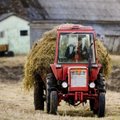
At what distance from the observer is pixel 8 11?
5753 cm

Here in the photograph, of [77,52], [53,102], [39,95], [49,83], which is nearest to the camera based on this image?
[53,102]

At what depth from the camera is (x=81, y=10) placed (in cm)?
6150

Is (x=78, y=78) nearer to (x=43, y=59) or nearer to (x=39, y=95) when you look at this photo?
(x=43, y=59)

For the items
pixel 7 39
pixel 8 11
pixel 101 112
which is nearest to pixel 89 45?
pixel 101 112

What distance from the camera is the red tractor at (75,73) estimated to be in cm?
1709

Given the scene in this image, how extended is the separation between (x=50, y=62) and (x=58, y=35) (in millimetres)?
794

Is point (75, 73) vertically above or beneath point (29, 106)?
above

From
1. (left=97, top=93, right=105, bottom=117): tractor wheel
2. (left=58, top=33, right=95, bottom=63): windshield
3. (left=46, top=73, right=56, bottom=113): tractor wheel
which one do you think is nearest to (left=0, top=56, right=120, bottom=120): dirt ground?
(left=97, top=93, right=105, bottom=117): tractor wheel

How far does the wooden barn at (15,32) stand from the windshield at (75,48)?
35.7 metres

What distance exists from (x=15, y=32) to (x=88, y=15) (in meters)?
9.41

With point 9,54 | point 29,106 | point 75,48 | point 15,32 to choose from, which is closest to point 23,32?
point 15,32

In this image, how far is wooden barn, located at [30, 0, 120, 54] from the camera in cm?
5931

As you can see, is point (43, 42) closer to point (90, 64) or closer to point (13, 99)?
point (90, 64)

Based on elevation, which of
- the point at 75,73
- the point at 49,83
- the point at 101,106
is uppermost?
the point at 75,73
